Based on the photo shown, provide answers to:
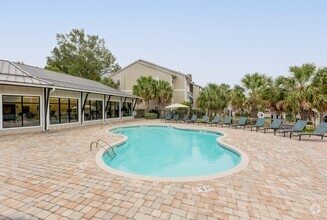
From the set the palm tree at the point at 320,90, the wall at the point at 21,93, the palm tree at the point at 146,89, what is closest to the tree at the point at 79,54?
the palm tree at the point at 146,89

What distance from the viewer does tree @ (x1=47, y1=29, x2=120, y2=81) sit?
124ft

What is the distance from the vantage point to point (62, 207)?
10.4ft

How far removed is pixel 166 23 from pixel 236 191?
52.9 feet

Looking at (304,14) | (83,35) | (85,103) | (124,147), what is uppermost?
(83,35)

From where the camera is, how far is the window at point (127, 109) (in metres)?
22.3

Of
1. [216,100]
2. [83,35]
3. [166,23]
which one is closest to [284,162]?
[166,23]

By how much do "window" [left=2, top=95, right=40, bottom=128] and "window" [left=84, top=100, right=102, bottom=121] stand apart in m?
4.48

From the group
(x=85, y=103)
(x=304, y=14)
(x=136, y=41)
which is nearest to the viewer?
(x=304, y=14)

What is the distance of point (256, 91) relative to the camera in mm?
17219

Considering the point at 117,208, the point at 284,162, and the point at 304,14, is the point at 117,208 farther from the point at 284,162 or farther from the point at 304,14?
the point at 304,14

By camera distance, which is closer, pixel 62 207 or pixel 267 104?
pixel 62 207

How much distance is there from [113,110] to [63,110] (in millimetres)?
6798

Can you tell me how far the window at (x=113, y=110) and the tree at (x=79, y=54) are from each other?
20.9 meters

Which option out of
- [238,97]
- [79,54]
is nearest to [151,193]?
[238,97]
